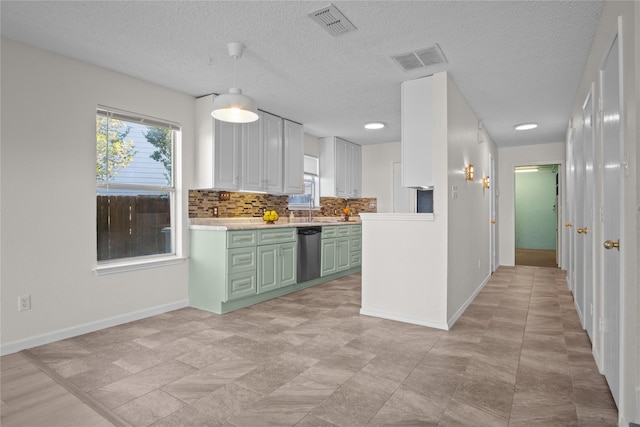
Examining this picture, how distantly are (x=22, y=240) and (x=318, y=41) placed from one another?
2.84 m

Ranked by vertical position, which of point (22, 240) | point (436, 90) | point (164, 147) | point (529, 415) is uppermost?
point (436, 90)

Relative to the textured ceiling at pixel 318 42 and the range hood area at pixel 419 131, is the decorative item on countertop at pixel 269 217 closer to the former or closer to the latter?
the textured ceiling at pixel 318 42

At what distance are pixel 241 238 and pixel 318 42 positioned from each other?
2.16 metres

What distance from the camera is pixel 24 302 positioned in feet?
9.47

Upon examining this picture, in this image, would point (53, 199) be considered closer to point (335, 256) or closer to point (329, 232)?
point (329, 232)

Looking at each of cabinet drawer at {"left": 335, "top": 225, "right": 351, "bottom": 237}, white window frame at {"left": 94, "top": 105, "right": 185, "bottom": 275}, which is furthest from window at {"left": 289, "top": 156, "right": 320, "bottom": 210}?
white window frame at {"left": 94, "top": 105, "right": 185, "bottom": 275}

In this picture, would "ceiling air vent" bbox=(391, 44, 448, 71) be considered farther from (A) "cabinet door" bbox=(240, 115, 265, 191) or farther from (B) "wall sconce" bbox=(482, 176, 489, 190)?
(B) "wall sconce" bbox=(482, 176, 489, 190)

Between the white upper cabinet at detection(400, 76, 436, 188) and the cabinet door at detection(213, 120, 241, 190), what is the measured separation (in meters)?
2.04

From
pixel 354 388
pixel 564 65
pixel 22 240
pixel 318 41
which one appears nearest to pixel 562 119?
pixel 564 65

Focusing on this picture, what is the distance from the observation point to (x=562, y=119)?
5152mm

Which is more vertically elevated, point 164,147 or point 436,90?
point 436,90

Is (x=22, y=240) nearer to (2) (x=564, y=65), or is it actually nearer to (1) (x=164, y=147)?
(1) (x=164, y=147)

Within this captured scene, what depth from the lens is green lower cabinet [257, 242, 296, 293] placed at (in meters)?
4.26

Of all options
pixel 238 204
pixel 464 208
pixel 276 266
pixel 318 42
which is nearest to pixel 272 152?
pixel 238 204
